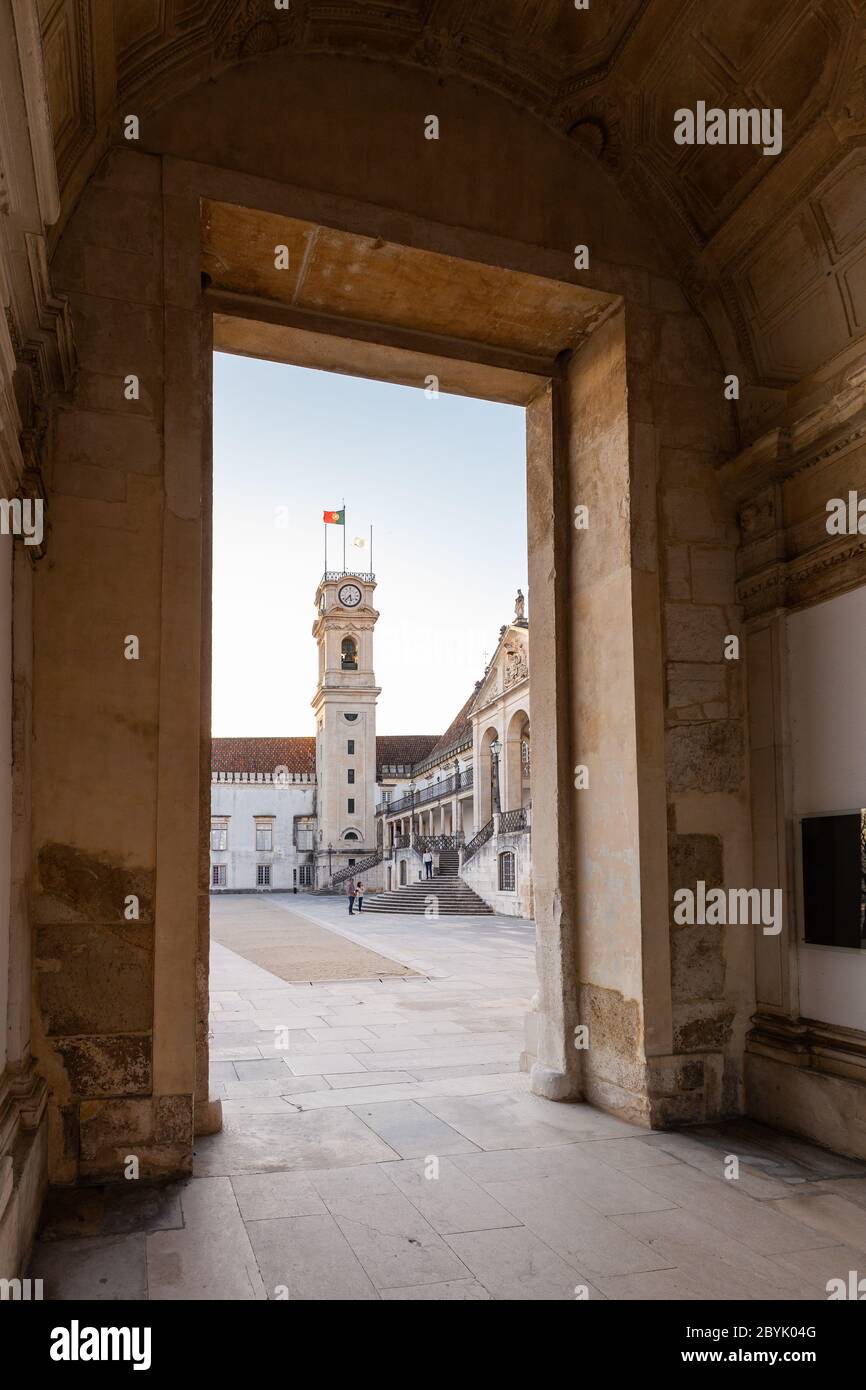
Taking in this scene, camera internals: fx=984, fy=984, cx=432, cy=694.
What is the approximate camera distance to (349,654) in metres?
64.3

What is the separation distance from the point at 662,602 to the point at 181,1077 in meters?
4.05

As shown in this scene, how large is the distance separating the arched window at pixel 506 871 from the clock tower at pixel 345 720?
27046mm

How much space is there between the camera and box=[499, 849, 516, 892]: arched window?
33.6 metres

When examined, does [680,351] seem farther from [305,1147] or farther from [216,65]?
[305,1147]

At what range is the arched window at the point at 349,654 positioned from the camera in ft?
210

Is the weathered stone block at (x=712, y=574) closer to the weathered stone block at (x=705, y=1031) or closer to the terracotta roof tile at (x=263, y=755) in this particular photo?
the weathered stone block at (x=705, y=1031)

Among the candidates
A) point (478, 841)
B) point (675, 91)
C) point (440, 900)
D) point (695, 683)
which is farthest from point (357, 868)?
point (675, 91)

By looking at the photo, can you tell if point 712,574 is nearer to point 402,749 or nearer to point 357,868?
point 357,868

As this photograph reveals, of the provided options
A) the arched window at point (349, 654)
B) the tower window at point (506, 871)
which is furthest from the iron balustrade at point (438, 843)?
the arched window at point (349, 654)

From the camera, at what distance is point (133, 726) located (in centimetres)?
527

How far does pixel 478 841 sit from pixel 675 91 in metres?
33.0

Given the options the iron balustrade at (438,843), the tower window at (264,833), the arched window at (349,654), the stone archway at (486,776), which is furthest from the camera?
the tower window at (264,833)

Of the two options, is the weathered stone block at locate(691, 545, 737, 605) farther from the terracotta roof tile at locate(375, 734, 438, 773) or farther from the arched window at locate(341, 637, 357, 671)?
the terracotta roof tile at locate(375, 734, 438, 773)

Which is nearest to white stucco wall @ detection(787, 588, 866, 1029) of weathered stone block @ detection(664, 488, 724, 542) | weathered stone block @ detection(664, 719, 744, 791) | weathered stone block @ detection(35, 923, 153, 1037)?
weathered stone block @ detection(664, 719, 744, 791)
